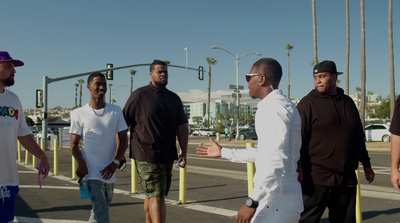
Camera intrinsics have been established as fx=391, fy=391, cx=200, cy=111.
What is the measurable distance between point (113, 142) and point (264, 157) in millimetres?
2259

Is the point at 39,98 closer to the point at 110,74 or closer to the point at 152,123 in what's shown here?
the point at 110,74

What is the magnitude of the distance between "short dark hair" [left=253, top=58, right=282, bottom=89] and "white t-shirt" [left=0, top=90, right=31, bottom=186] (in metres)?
2.14

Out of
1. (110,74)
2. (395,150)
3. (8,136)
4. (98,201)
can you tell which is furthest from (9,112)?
(110,74)

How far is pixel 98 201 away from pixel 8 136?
1199mm

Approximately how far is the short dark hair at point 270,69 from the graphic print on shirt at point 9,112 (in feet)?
7.01

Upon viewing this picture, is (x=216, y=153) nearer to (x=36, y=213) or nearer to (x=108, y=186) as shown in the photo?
(x=108, y=186)

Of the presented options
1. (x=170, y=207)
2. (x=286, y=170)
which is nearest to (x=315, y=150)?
(x=286, y=170)

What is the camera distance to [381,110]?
75.9m

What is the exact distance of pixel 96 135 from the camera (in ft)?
13.9

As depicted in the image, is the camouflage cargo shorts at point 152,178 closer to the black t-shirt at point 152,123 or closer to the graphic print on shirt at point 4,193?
the black t-shirt at point 152,123

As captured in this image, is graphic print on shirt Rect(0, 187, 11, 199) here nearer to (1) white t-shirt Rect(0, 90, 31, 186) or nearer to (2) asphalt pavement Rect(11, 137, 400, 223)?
(1) white t-shirt Rect(0, 90, 31, 186)

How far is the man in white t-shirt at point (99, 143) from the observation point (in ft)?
13.5

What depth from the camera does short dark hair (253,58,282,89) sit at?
112 inches

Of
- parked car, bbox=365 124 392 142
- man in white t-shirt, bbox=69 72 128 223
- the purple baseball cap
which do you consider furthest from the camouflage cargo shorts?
parked car, bbox=365 124 392 142
